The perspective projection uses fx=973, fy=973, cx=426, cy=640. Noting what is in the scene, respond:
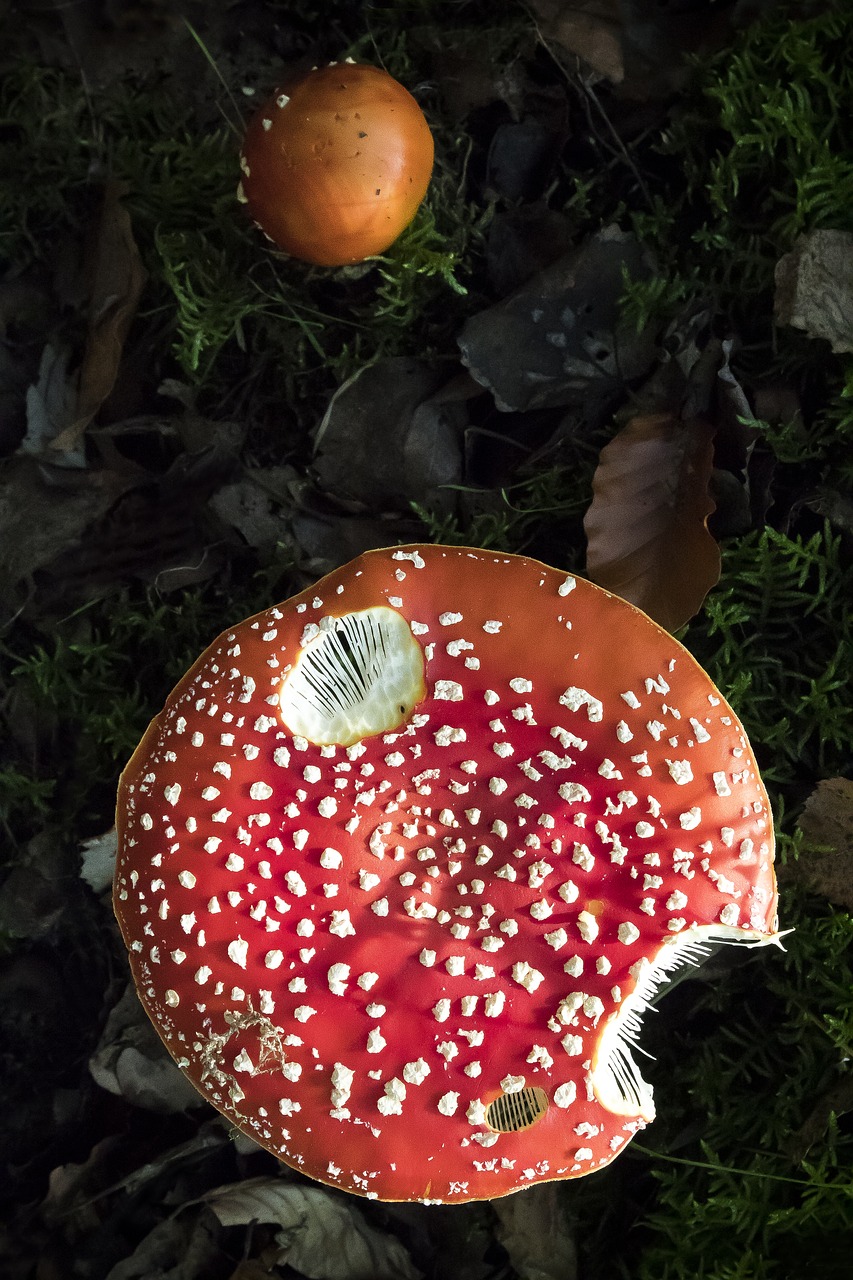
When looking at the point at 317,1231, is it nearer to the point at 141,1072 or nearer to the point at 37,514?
Result: the point at 141,1072

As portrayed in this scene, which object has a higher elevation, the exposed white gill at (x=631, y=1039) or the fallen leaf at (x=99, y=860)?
the exposed white gill at (x=631, y=1039)

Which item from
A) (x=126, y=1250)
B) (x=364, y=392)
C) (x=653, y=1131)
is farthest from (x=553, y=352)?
(x=126, y=1250)

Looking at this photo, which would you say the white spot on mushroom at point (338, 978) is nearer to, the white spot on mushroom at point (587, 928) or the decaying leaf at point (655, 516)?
the white spot on mushroom at point (587, 928)

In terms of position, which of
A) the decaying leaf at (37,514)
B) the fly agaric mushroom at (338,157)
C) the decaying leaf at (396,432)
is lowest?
the decaying leaf at (37,514)

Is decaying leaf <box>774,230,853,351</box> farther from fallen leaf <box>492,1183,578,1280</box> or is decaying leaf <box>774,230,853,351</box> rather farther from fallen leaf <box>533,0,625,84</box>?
fallen leaf <box>492,1183,578,1280</box>

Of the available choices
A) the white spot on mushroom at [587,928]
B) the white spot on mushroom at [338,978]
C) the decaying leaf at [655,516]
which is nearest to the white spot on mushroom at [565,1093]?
the white spot on mushroom at [587,928]

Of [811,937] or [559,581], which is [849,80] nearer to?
[559,581]
